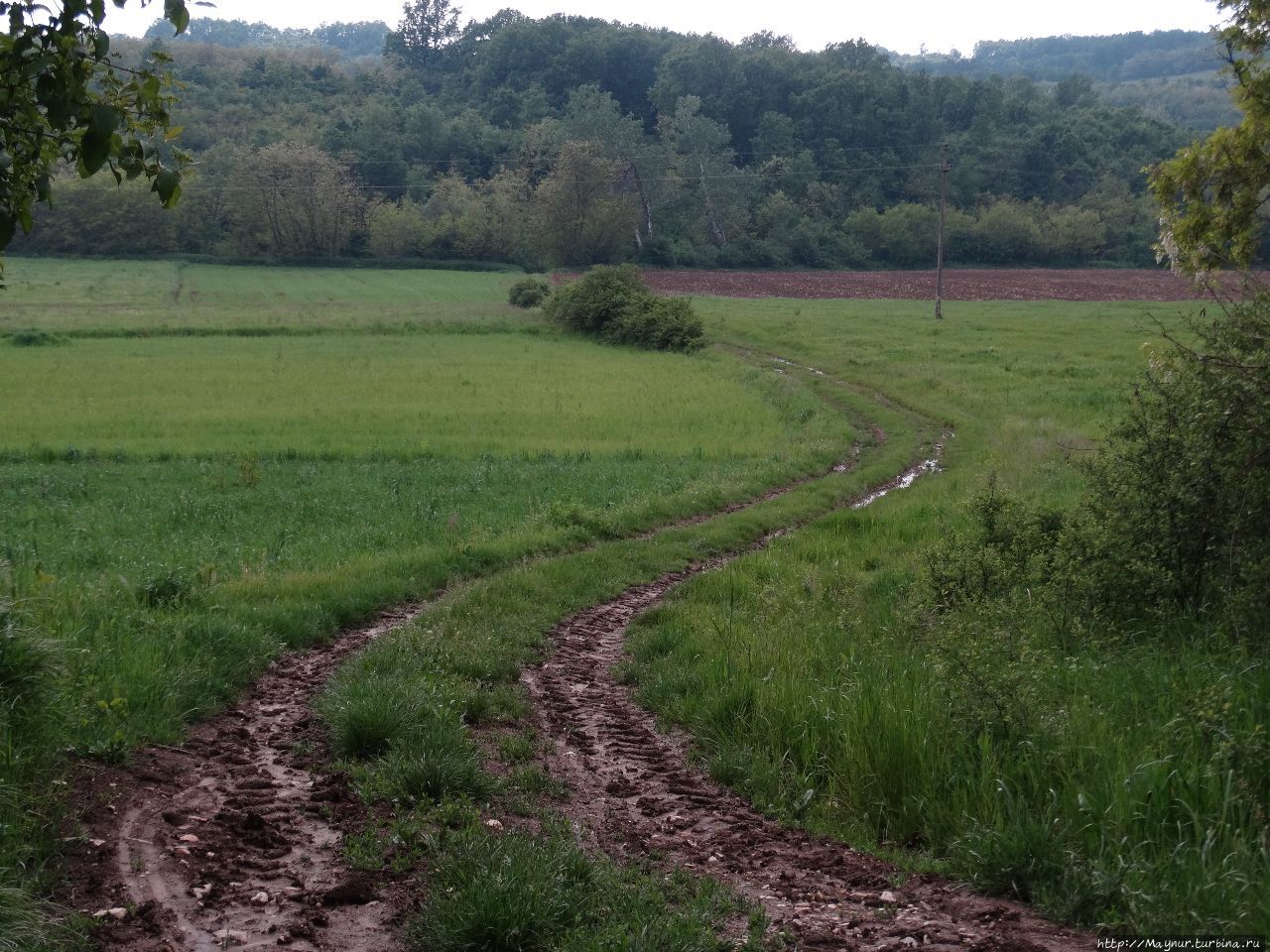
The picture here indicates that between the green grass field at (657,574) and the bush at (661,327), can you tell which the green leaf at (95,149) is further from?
the bush at (661,327)

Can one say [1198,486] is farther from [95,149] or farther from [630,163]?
[630,163]

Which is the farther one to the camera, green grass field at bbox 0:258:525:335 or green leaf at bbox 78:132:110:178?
green grass field at bbox 0:258:525:335

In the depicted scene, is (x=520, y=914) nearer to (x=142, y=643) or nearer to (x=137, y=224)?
(x=142, y=643)

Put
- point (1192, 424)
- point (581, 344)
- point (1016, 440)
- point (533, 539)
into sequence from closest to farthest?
point (1192, 424)
point (533, 539)
point (1016, 440)
point (581, 344)

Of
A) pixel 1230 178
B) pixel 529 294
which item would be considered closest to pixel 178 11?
pixel 1230 178

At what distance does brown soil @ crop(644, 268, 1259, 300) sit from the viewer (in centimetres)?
7094

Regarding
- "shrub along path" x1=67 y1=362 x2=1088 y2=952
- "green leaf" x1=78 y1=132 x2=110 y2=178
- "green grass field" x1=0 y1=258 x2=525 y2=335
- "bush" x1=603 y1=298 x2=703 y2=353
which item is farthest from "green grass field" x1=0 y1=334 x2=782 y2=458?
"green leaf" x1=78 y1=132 x2=110 y2=178

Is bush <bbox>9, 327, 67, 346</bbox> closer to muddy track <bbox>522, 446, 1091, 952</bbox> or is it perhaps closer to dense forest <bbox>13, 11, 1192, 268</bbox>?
dense forest <bbox>13, 11, 1192, 268</bbox>

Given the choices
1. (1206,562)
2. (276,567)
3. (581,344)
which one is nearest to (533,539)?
(276,567)

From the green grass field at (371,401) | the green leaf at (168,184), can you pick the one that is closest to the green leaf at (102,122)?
the green leaf at (168,184)

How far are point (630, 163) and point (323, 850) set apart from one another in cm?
10148

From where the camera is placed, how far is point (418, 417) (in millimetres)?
27906

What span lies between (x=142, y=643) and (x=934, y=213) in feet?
336

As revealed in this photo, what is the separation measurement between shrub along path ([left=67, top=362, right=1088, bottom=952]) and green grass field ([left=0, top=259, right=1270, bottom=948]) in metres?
0.29
